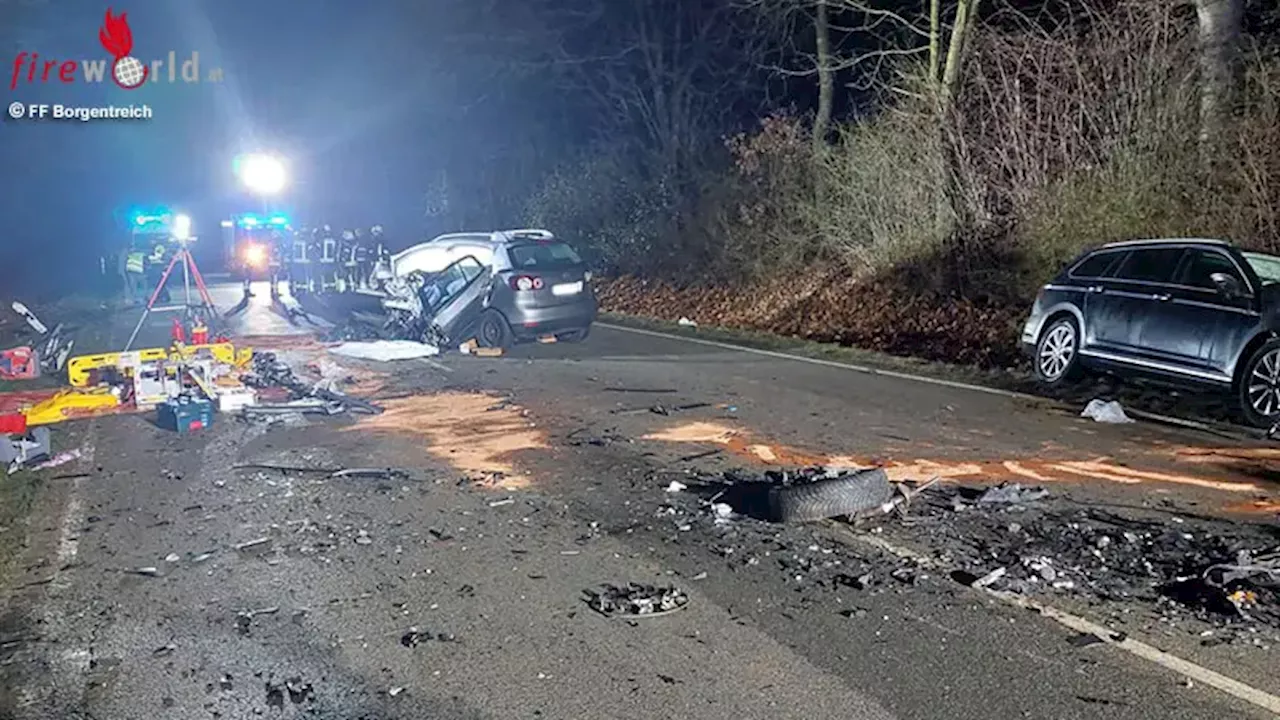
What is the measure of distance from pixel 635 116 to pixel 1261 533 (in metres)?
26.5

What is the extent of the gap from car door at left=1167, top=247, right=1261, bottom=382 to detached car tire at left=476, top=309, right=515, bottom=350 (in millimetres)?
8700

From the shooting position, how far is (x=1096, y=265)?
11758mm

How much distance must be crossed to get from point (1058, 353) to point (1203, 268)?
76.5 inches

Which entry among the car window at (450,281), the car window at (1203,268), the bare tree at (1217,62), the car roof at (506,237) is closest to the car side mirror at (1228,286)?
the car window at (1203,268)

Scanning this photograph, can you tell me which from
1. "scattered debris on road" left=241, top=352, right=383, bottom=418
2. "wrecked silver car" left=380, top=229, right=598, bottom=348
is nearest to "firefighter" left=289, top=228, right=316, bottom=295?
"wrecked silver car" left=380, top=229, right=598, bottom=348

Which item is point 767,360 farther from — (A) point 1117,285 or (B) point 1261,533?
(B) point 1261,533

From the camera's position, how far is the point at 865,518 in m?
6.59

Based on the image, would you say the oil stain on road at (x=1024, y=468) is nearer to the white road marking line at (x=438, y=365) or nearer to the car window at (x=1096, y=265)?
the car window at (x=1096, y=265)

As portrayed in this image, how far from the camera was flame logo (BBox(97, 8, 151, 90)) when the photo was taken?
40.6m

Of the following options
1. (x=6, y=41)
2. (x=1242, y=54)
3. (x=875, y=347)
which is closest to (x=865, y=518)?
(x=875, y=347)

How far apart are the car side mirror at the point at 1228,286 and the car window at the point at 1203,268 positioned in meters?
0.13

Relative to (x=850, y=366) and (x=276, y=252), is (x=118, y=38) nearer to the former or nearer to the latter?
(x=276, y=252)

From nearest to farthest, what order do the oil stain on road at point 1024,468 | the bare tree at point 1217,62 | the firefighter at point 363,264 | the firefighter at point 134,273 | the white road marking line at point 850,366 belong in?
the oil stain on road at point 1024,468 → the white road marking line at point 850,366 → the bare tree at point 1217,62 → the firefighter at point 363,264 → the firefighter at point 134,273

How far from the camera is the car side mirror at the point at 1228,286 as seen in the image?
9.80 metres
